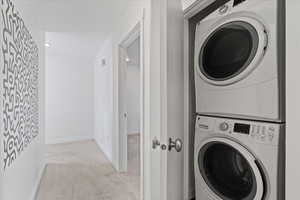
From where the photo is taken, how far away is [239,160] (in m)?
1.26

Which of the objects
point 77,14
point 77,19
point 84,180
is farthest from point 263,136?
point 77,19

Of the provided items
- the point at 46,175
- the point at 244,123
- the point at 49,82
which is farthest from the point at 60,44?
the point at 244,123

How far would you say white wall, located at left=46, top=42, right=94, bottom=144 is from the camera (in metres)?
5.21

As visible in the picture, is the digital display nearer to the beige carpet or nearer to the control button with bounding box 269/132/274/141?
the control button with bounding box 269/132/274/141

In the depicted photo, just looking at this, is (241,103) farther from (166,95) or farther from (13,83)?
(13,83)

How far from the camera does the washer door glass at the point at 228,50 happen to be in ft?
3.64

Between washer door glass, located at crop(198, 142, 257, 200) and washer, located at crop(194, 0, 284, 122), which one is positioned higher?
washer, located at crop(194, 0, 284, 122)

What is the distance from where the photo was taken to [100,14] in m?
2.82

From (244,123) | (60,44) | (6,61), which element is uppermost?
(60,44)

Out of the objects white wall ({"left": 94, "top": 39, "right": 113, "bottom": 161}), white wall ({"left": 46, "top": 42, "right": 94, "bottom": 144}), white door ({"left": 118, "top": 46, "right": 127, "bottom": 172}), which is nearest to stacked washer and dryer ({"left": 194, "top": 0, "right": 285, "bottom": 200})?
white door ({"left": 118, "top": 46, "right": 127, "bottom": 172})

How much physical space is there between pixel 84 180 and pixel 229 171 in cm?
222

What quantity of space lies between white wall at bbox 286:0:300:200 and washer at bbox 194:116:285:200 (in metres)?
0.11

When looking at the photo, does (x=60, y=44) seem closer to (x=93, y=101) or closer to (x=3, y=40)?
(x=93, y=101)

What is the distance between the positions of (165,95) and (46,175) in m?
2.81
